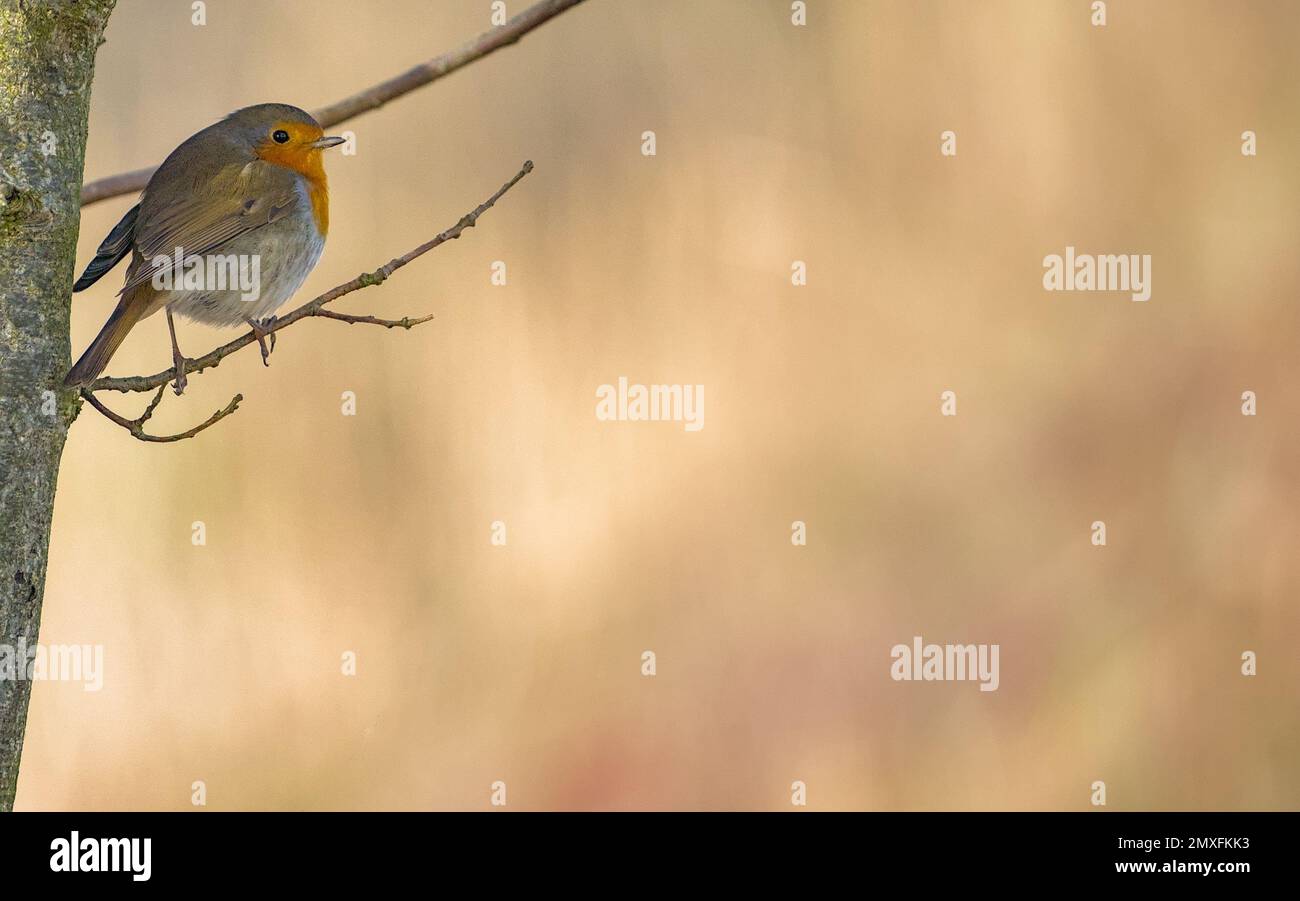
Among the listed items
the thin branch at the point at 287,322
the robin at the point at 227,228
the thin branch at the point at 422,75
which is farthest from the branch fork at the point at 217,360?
the robin at the point at 227,228

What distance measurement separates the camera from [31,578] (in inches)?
70.7

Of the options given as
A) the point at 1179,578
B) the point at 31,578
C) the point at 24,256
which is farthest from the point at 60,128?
the point at 1179,578

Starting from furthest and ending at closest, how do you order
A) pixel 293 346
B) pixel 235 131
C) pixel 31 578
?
1. pixel 293 346
2. pixel 235 131
3. pixel 31 578

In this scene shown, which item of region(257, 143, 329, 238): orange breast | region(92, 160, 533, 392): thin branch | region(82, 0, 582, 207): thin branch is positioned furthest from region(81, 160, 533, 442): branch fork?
region(257, 143, 329, 238): orange breast

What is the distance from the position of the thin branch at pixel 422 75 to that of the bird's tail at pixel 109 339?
23 cm

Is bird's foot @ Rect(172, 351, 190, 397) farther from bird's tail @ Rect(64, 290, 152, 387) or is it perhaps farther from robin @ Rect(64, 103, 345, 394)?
robin @ Rect(64, 103, 345, 394)

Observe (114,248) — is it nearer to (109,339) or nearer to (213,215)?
(213,215)

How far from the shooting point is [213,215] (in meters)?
2.84

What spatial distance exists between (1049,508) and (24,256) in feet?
16.0

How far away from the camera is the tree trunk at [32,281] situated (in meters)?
1.77

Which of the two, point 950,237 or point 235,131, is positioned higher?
point 950,237

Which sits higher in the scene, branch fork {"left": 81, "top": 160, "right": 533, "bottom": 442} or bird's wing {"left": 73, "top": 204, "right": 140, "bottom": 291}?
bird's wing {"left": 73, "top": 204, "right": 140, "bottom": 291}

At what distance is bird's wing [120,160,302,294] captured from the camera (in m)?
2.65

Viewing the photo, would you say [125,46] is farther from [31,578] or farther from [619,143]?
[31,578]
